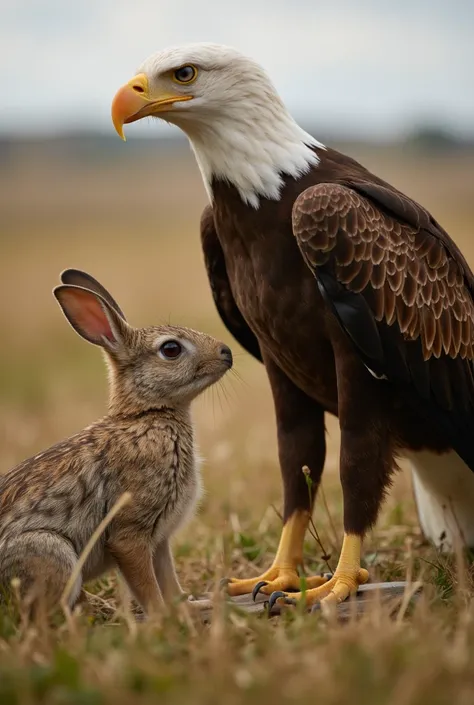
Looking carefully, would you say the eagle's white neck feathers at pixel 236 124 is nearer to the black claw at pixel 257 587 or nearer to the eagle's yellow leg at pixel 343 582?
the eagle's yellow leg at pixel 343 582

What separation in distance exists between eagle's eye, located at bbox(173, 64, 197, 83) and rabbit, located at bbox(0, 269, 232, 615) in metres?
1.02

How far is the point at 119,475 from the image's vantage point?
14.9ft

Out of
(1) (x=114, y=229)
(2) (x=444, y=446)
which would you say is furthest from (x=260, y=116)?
(1) (x=114, y=229)

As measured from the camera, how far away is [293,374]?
5.27 meters

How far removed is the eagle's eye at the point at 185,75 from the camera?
5.07 meters

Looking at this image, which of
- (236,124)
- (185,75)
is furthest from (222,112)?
(185,75)

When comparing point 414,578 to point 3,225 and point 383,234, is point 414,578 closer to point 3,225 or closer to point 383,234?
point 383,234

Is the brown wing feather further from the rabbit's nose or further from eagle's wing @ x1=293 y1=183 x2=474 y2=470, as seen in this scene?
the rabbit's nose

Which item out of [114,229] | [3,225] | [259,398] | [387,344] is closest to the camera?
[387,344]

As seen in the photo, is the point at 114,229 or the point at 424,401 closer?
the point at 424,401

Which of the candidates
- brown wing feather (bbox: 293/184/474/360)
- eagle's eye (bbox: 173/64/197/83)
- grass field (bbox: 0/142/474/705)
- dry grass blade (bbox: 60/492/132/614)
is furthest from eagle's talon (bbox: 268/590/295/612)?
eagle's eye (bbox: 173/64/197/83)

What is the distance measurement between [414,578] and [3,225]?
A: 41.3 meters

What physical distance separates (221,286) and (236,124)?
0.99 m

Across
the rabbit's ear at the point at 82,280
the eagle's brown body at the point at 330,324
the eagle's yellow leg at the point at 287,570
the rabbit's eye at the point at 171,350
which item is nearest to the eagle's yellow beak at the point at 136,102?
the eagle's brown body at the point at 330,324
